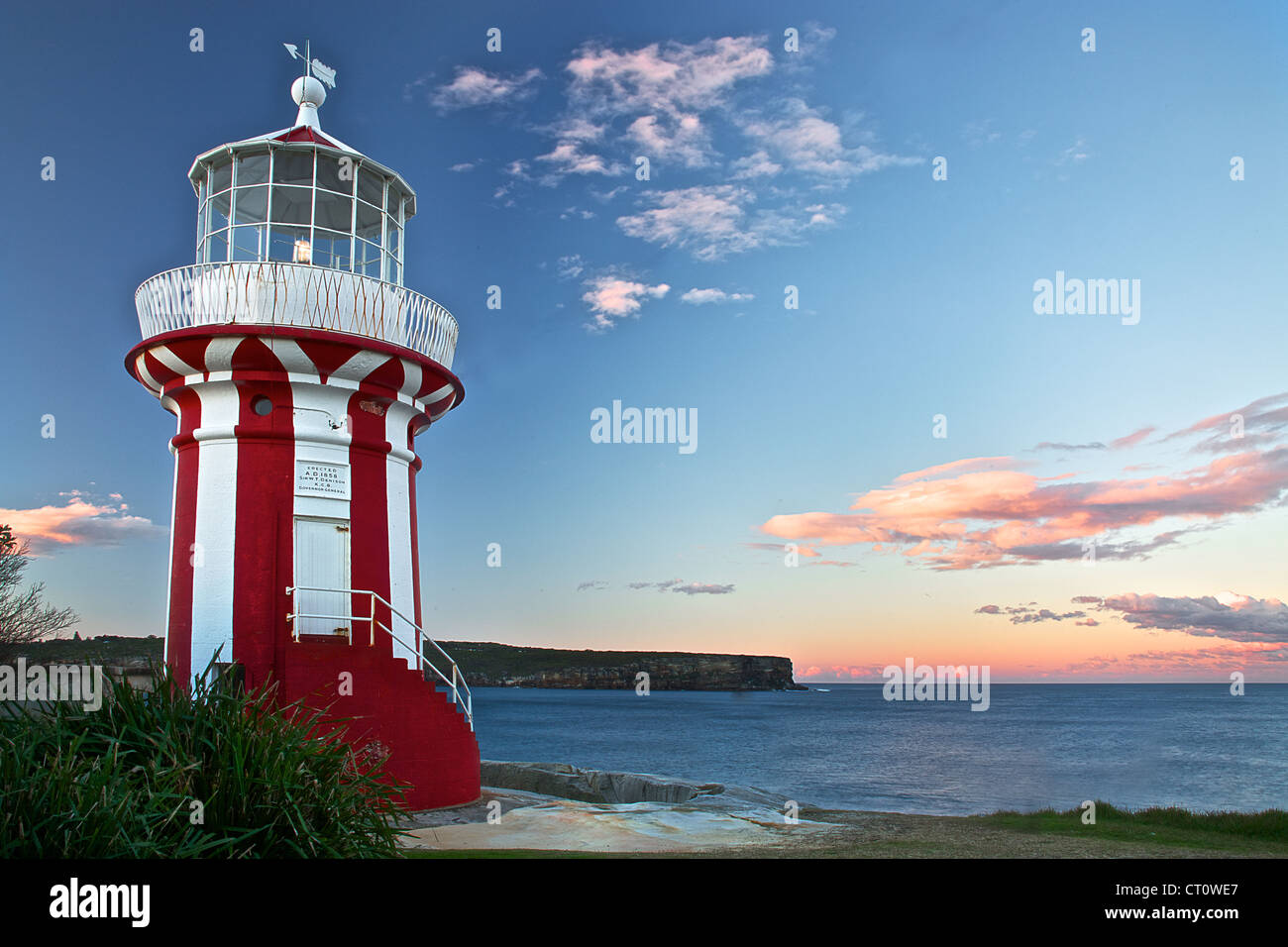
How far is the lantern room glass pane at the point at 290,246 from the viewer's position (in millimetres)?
14523

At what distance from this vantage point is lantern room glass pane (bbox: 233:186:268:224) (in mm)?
15531

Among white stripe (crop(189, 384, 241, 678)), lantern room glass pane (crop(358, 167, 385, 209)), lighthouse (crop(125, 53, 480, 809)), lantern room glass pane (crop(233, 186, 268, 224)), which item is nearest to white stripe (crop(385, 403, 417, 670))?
lighthouse (crop(125, 53, 480, 809))

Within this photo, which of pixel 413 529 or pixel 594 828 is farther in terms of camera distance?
pixel 413 529

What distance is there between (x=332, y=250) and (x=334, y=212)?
151 centimetres

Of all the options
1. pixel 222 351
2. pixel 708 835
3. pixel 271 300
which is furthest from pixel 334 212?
pixel 708 835

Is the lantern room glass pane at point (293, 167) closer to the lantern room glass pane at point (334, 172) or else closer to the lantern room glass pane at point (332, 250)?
the lantern room glass pane at point (334, 172)

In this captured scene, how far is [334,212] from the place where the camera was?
639 inches

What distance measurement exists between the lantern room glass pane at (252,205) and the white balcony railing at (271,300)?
6.37ft

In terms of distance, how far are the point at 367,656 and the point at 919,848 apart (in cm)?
771

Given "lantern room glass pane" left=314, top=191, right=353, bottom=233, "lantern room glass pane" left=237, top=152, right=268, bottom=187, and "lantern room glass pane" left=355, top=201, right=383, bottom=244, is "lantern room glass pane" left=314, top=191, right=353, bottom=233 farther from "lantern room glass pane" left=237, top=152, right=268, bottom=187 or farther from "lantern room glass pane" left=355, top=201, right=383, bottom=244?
"lantern room glass pane" left=237, top=152, right=268, bottom=187

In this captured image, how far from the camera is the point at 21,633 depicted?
67.6 ft

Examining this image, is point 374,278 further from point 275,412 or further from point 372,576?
point 372,576

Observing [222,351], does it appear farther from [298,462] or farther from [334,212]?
[334,212]

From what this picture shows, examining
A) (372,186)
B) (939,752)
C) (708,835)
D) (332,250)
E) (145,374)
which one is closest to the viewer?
(708,835)
